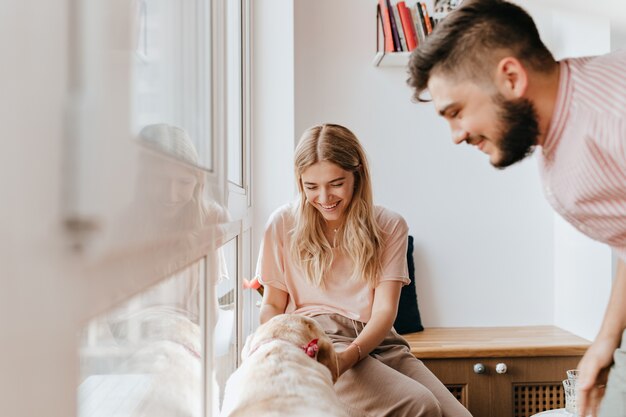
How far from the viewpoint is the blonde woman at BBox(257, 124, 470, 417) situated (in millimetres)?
1993

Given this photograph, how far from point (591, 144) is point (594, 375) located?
513 millimetres

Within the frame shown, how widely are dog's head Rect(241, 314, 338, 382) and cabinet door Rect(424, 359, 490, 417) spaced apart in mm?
1381

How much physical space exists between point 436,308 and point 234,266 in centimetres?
161

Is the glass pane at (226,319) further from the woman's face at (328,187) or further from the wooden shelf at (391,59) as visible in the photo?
the wooden shelf at (391,59)

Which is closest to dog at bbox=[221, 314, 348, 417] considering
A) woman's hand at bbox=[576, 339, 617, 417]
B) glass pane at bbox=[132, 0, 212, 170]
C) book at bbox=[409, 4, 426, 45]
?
glass pane at bbox=[132, 0, 212, 170]

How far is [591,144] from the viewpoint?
111 centimetres

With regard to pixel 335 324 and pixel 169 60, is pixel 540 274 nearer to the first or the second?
pixel 335 324

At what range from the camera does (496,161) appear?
1.23 meters

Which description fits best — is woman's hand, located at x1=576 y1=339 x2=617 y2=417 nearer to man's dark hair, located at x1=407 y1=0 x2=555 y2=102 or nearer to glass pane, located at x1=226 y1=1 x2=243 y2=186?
man's dark hair, located at x1=407 y1=0 x2=555 y2=102

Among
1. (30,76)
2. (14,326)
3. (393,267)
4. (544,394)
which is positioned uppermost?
(30,76)

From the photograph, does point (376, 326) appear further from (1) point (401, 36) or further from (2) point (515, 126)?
(1) point (401, 36)

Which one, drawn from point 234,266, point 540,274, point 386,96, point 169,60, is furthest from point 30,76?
point 540,274

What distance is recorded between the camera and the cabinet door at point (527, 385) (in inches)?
111

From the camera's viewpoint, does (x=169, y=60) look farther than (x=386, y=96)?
No
